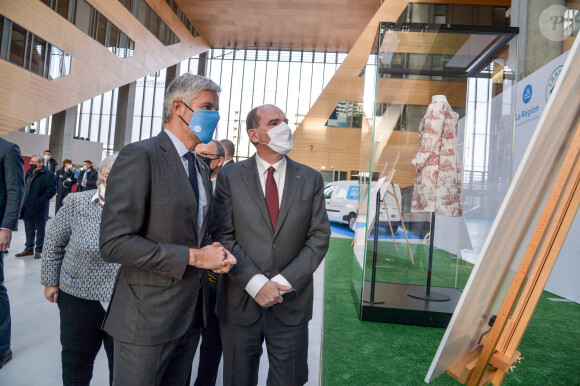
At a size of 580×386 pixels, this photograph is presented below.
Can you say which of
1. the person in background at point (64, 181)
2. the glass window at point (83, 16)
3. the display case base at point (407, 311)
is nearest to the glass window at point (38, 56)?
the glass window at point (83, 16)

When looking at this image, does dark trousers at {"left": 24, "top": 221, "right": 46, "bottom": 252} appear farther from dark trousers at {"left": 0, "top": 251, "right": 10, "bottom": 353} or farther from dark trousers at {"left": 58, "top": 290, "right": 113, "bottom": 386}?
dark trousers at {"left": 58, "top": 290, "right": 113, "bottom": 386}

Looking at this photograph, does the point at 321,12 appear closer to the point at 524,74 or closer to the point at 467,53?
the point at 524,74

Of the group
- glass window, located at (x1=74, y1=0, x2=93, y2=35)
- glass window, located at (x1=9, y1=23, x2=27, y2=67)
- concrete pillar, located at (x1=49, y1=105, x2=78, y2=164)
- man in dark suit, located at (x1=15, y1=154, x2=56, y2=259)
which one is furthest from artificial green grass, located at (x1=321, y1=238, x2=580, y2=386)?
concrete pillar, located at (x1=49, y1=105, x2=78, y2=164)

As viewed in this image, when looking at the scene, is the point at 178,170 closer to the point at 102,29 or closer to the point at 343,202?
the point at 343,202

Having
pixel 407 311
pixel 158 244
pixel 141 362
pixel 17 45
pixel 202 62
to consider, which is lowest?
pixel 407 311

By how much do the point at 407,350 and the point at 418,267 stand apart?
1.59 metres

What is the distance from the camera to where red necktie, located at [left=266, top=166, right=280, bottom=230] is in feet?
5.56

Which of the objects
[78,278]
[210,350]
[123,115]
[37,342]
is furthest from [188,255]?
[123,115]

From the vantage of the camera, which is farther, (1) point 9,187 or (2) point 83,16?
(2) point 83,16

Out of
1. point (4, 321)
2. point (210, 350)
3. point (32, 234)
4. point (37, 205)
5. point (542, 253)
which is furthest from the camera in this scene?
point (37, 205)

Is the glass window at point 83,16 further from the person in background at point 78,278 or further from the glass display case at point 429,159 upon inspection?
the person in background at point 78,278

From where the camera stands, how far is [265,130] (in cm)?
177

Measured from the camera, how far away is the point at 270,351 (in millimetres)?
1671

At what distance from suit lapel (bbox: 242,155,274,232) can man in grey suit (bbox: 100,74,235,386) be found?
12.8 inches
